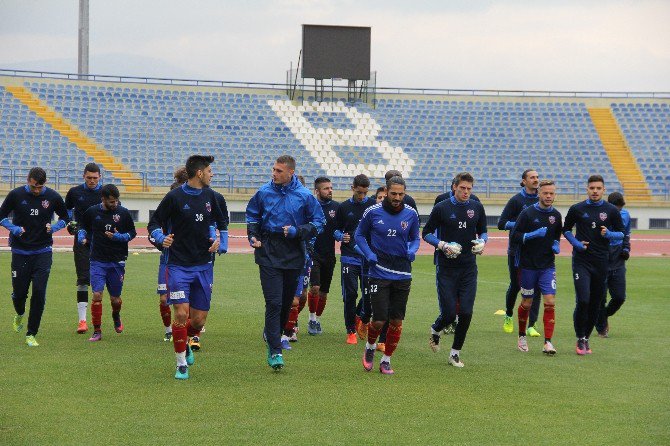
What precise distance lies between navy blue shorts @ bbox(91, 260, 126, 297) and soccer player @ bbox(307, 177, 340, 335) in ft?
8.62

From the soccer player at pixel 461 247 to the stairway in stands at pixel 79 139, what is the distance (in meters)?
33.3

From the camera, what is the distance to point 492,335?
46.7ft

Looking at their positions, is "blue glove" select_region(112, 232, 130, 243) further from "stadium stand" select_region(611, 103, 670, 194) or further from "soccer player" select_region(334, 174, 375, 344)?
"stadium stand" select_region(611, 103, 670, 194)

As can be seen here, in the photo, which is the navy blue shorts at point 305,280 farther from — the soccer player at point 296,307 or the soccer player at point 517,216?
the soccer player at point 517,216

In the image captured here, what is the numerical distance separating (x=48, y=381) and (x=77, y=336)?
3.33 meters

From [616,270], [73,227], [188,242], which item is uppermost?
[188,242]

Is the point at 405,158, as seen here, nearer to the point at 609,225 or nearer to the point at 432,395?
the point at 609,225

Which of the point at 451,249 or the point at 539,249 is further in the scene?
the point at 539,249

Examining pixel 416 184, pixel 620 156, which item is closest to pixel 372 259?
pixel 416 184

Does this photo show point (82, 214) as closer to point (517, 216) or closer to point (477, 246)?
point (477, 246)

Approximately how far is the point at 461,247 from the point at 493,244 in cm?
2355

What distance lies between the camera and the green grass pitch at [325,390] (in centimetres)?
798

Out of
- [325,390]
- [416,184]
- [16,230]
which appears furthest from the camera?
[416,184]

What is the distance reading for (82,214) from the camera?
13.6 meters
